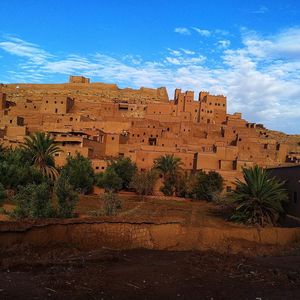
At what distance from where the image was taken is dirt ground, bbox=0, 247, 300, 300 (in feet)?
20.8

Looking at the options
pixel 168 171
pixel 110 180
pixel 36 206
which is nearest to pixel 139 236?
pixel 36 206

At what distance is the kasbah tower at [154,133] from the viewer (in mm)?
38906

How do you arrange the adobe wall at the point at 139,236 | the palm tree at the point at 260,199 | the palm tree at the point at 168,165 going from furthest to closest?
the palm tree at the point at 168,165 → the palm tree at the point at 260,199 → the adobe wall at the point at 139,236

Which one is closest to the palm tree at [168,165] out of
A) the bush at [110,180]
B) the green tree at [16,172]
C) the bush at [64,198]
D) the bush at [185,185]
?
the bush at [185,185]

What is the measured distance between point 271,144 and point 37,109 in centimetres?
2958

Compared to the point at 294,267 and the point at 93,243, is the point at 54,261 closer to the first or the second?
the point at 93,243

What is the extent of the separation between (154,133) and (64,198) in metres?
30.1

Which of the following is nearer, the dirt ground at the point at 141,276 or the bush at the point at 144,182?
the dirt ground at the point at 141,276

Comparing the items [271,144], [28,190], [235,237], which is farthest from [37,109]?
[235,237]

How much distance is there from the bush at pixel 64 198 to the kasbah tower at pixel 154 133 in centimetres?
2039

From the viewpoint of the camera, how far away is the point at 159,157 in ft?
128

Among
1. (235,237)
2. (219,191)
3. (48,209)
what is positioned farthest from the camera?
(219,191)

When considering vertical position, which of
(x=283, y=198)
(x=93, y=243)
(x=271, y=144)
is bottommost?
(x=93, y=243)

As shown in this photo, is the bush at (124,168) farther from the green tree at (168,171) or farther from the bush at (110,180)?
the green tree at (168,171)
